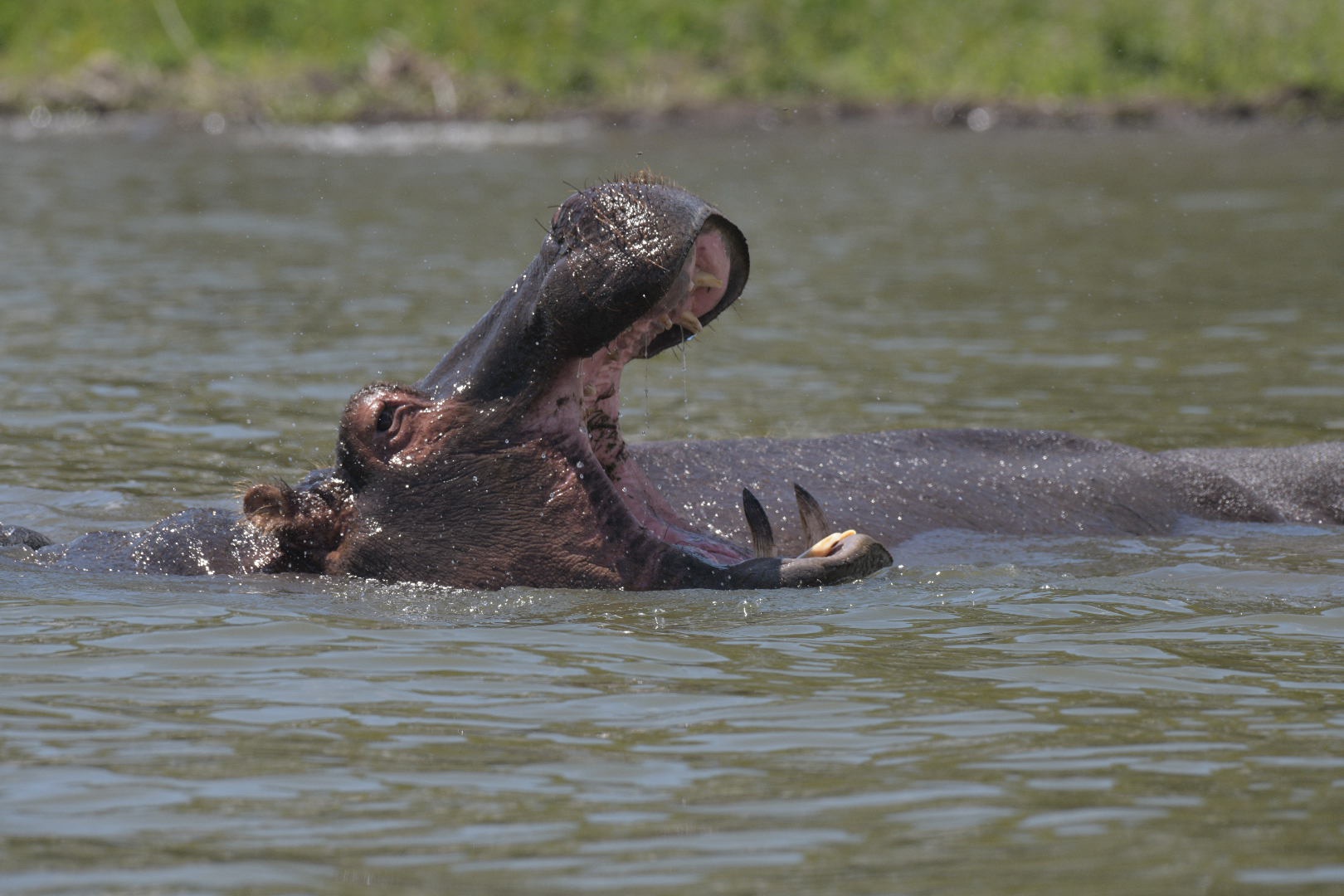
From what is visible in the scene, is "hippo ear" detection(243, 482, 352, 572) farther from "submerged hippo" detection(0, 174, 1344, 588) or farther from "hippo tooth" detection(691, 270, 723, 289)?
"hippo tooth" detection(691, 270, 723, 289)

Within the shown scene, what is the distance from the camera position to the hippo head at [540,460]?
5844 millimetres

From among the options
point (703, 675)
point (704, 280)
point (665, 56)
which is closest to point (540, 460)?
point (704, 280)

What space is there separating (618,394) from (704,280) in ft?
1.44

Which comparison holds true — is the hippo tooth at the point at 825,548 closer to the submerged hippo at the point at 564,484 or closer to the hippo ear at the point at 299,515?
the submerged hippo at the point at 564,484

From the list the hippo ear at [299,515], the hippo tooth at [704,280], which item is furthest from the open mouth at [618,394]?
the hippo ear at [299,515]

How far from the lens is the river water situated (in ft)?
12.9

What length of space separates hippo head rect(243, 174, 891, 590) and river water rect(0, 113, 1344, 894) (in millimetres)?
124

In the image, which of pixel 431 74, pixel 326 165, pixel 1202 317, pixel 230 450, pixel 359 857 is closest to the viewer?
pixel 359 857

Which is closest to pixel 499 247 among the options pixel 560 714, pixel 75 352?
pixel 75 352

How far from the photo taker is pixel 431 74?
35.8 metres

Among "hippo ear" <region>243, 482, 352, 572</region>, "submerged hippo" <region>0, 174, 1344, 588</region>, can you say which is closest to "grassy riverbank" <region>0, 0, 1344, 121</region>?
"submerged hippo" <region>0, 174, 1344, 588</region>

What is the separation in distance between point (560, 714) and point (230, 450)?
4925 mm

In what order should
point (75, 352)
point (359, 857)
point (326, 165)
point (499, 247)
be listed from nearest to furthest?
point (359, 857) < point (75, 352) < point (499, 247) < point (326, 165)

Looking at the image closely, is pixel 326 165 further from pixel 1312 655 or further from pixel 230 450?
pixel 1312 655
